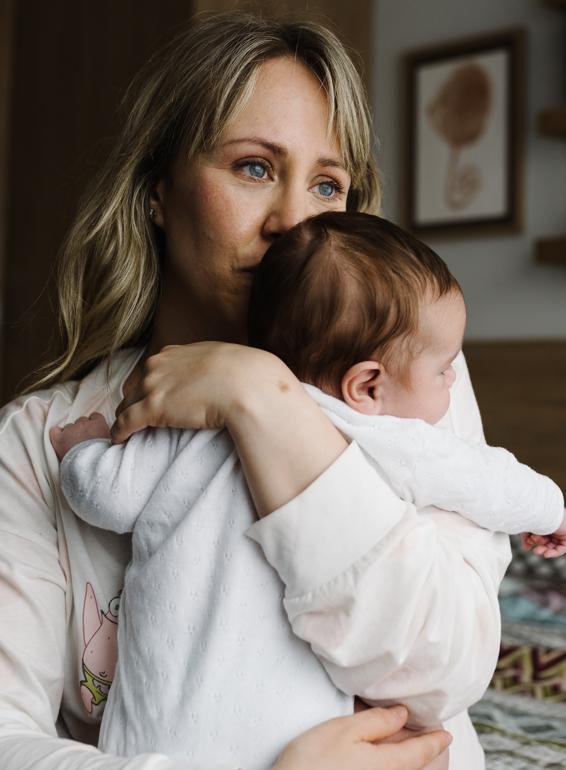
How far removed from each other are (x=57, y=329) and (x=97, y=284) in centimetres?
11

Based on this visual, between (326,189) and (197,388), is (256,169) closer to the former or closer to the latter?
(326,189)

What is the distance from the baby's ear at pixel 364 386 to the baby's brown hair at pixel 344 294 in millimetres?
11

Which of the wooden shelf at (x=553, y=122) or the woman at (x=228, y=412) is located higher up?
the wooden shelf at (x=553, y=122)

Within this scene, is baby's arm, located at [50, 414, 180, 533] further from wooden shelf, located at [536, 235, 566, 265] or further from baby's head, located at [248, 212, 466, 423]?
wooden shelf, located at [536, 235, 566, 265]

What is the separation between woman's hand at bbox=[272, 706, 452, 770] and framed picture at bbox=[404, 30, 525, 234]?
2.42m

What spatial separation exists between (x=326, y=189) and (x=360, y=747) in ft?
2.16

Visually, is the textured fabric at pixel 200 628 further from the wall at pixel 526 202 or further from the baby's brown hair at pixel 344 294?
the wall at pixel 526 202

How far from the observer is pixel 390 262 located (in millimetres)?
1016

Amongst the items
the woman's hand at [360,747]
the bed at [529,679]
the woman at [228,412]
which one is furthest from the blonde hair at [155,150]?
the bed at [529,679]

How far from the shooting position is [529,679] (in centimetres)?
177

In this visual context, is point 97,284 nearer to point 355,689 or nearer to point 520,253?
point 355,689

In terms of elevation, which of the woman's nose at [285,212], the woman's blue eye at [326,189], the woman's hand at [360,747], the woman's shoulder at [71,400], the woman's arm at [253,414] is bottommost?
the woman's hand at [360,747]

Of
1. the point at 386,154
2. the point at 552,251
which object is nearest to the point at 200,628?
the point at 552,251

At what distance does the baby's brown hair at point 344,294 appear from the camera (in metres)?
1.00
